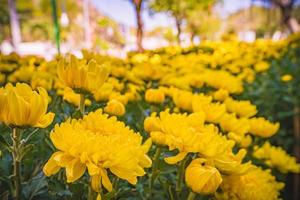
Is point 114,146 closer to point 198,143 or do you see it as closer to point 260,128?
point 198,143

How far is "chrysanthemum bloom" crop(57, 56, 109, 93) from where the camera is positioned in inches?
34.2

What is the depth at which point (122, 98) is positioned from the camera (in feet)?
3.96

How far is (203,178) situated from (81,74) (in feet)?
1.03

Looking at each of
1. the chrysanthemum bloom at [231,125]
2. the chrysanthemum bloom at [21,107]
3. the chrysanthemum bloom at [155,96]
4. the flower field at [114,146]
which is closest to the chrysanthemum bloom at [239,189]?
the flower field at [114,146]

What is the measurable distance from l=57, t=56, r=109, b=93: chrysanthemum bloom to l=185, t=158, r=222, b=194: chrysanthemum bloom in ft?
0.84

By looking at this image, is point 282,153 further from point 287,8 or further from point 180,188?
point 287,8

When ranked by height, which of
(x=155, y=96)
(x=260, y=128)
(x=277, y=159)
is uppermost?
(x=155, y=96)

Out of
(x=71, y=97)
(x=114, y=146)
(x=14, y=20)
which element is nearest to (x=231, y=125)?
(x=71, y=97)

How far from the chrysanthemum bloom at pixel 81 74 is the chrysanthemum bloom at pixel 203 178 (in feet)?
0.84

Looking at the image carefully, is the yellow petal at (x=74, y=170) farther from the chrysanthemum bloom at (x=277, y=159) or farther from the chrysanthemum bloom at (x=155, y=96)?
the chrysanthemum bloom at (x=277, y=159)

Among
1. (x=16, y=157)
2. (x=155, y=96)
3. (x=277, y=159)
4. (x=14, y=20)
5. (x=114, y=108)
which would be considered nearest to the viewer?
(x=16, y=157)

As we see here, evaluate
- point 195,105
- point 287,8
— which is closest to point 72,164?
point 195,105

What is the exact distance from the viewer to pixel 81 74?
875 millimetres

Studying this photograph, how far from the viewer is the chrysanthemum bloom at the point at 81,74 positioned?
0.87 m
